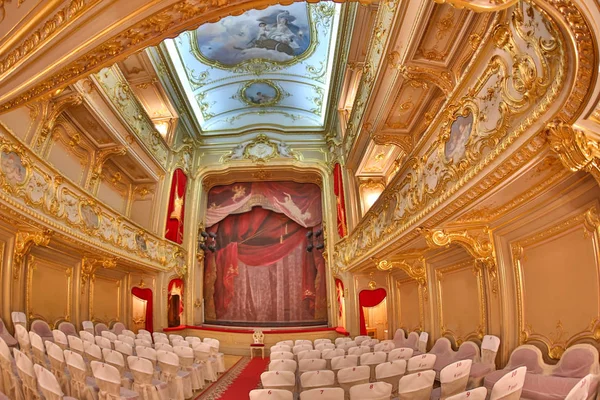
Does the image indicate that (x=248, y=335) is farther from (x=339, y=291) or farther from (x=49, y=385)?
(x=49, y=385)

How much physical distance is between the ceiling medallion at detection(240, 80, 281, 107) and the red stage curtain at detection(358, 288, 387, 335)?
28.0ft

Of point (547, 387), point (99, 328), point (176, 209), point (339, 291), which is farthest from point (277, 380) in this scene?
point (176, 209)

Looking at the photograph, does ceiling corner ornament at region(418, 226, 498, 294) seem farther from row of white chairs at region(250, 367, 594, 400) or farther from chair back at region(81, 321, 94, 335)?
chair back at region(81, 321, 94, 335)

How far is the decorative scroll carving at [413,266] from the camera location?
8906 millimetres

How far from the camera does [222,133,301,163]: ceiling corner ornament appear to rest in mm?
16172

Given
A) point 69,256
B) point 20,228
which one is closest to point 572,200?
point 20,228

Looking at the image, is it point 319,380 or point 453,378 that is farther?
point 319,380

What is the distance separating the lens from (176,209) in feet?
49.3

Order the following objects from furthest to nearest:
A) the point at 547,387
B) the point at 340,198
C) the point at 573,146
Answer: the point at 340,198, the point at 547,387, the point at 573,146

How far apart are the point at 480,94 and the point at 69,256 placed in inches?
397

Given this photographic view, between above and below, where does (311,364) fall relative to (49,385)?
below

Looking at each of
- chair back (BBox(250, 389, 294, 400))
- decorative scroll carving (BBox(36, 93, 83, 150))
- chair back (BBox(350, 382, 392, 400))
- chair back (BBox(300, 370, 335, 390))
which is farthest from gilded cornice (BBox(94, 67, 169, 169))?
chair back (BBox(350, 382, 392, 400))

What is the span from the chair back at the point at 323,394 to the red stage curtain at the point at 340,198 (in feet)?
32.3

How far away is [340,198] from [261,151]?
4270 mm
